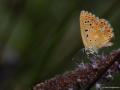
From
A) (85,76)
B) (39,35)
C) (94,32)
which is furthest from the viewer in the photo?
(39,35)

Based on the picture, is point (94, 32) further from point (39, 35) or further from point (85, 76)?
point (39, 35)

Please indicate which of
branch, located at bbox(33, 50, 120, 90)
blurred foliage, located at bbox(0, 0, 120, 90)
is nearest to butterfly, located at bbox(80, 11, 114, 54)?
branch, located at bbox(33, 50, 120, 90)

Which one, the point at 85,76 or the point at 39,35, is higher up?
the point at 39,35

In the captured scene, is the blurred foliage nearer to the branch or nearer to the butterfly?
the butterfly

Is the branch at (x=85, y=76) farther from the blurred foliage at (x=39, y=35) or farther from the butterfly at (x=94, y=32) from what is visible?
the blurred foliage at (x=39, y=35)

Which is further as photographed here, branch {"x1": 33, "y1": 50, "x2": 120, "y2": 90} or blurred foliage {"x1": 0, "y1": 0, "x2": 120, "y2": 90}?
blurred foliage {"x1": 0, "y1": 0, "x2": 120, "y2": 90}

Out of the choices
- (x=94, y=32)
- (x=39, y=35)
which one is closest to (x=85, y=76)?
(x=94, y=32)

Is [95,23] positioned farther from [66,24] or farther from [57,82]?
[66,24]
